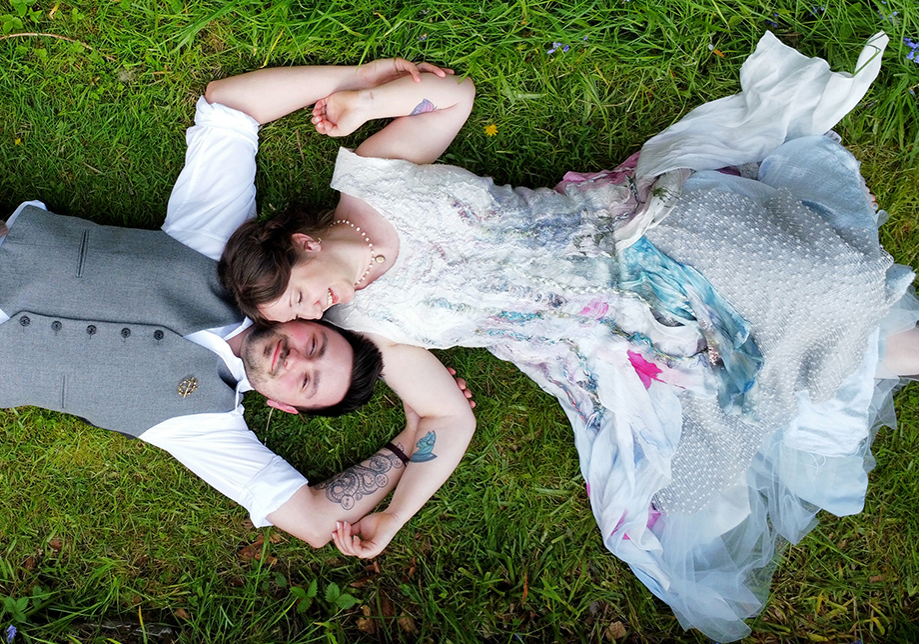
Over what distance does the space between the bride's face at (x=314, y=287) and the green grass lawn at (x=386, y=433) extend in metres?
0.80

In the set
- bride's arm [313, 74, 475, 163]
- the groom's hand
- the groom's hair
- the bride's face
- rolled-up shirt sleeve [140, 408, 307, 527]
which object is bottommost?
the groom's hand

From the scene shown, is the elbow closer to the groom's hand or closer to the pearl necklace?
the pearl necklace

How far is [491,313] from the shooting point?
2.60 metres

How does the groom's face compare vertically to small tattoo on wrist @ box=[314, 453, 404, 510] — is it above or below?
above

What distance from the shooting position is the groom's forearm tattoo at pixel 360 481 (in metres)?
2.93

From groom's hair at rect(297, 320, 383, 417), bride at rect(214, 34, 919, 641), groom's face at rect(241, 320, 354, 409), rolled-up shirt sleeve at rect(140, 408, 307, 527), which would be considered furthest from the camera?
rolled-up shirt sleeve at rect(140, 408, 307, 527)

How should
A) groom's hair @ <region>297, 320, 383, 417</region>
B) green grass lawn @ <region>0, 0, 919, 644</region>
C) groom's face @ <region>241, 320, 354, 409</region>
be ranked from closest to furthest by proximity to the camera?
groom's face @ <region>241, 320, 354, 409</region> → groom's hair @ <region>297, 320, 383, 417</region> → green grass lawn @ <region>0, 0, 919, 644</region>

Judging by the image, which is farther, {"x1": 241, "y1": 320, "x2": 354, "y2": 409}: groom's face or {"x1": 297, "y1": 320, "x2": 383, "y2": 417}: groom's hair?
{"x1": 297, "y1": 320, "x2": 383, "y2": 417}: groom's hair

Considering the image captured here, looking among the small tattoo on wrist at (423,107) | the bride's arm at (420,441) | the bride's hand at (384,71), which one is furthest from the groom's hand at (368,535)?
the bride's hand at (384,71)

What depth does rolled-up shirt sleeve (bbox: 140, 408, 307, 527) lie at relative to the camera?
278 centimetres

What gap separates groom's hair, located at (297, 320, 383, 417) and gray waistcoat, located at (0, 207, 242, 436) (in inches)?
18.0

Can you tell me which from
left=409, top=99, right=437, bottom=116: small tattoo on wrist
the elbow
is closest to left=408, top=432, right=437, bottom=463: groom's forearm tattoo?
left=409, top=99, right=437, bottom=116: small tattoo on wrist

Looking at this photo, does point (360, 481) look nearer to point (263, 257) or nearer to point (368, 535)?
point (368, 535)

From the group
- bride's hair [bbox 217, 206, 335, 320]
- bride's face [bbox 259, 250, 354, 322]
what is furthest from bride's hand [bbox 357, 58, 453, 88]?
bride's face [bbox 259, 250, 354, 322]
